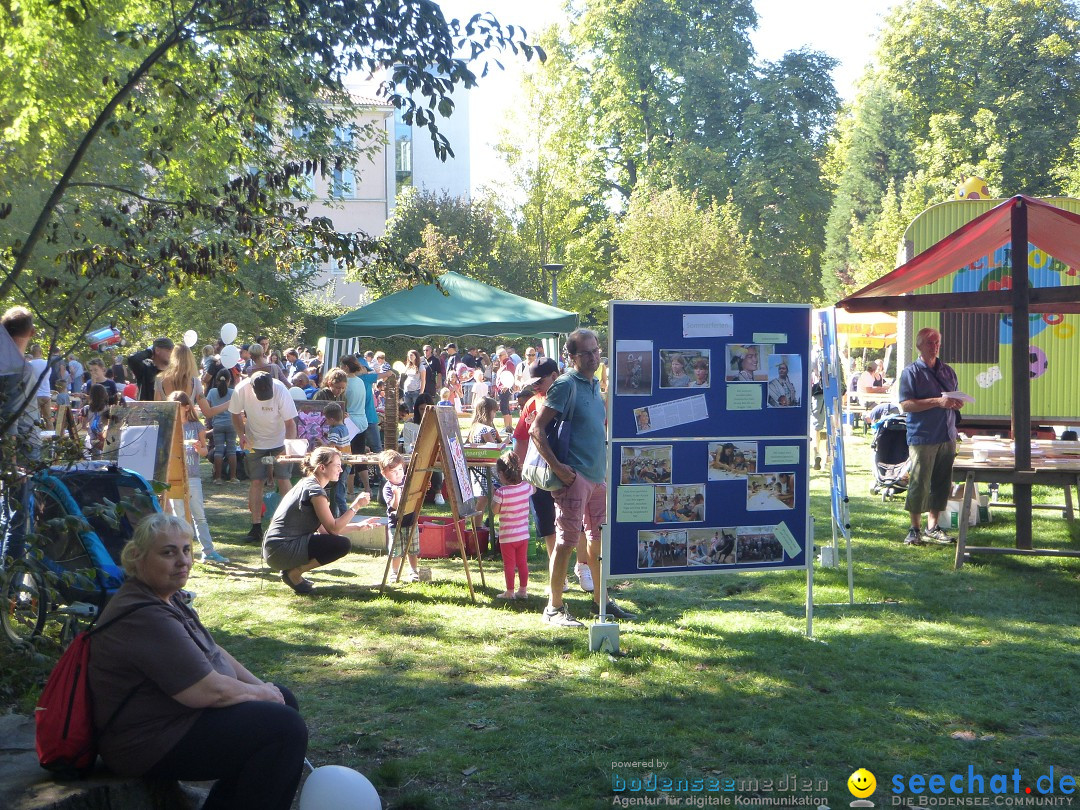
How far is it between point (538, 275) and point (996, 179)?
684 inches

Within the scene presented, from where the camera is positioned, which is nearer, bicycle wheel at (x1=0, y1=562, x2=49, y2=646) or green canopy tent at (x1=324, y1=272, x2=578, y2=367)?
bicycle wheel at (x1=0, y1=562, x2=49, y2=646)

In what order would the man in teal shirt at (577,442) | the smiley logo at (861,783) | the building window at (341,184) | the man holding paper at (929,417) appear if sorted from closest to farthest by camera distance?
1. the smiley logo at (861,783)
2. the man in teal shirt at (577,442)
3. the building window at (341,184)
4. the man holding paper at (929,417)

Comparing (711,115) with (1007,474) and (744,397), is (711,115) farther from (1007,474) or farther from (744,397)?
(744,397)

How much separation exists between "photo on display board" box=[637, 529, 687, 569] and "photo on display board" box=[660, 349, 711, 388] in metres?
0.91

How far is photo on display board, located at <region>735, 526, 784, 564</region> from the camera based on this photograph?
6430mm

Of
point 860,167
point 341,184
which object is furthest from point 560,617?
point 860,167

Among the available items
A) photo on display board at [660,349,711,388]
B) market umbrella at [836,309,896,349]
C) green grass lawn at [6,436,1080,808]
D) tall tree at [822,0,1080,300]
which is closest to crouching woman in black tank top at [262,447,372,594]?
green grass lawn at [6,436,1080,808]

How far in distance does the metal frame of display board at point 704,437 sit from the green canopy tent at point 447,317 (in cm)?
913

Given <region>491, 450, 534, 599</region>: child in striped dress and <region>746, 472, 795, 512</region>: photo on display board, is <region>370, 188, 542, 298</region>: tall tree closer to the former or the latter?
<region>491, 450, 534, 599</region>: child in striped dress

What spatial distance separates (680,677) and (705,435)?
1.44 meters

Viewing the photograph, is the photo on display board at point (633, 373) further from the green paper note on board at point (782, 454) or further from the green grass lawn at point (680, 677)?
the green grass lawn at point (680, 677)

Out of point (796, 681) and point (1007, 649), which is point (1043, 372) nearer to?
point (1007, 649)

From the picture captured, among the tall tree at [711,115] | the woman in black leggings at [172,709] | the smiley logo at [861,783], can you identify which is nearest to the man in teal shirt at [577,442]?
the smiley logo at [861,783]

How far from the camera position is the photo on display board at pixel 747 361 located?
6.32m
